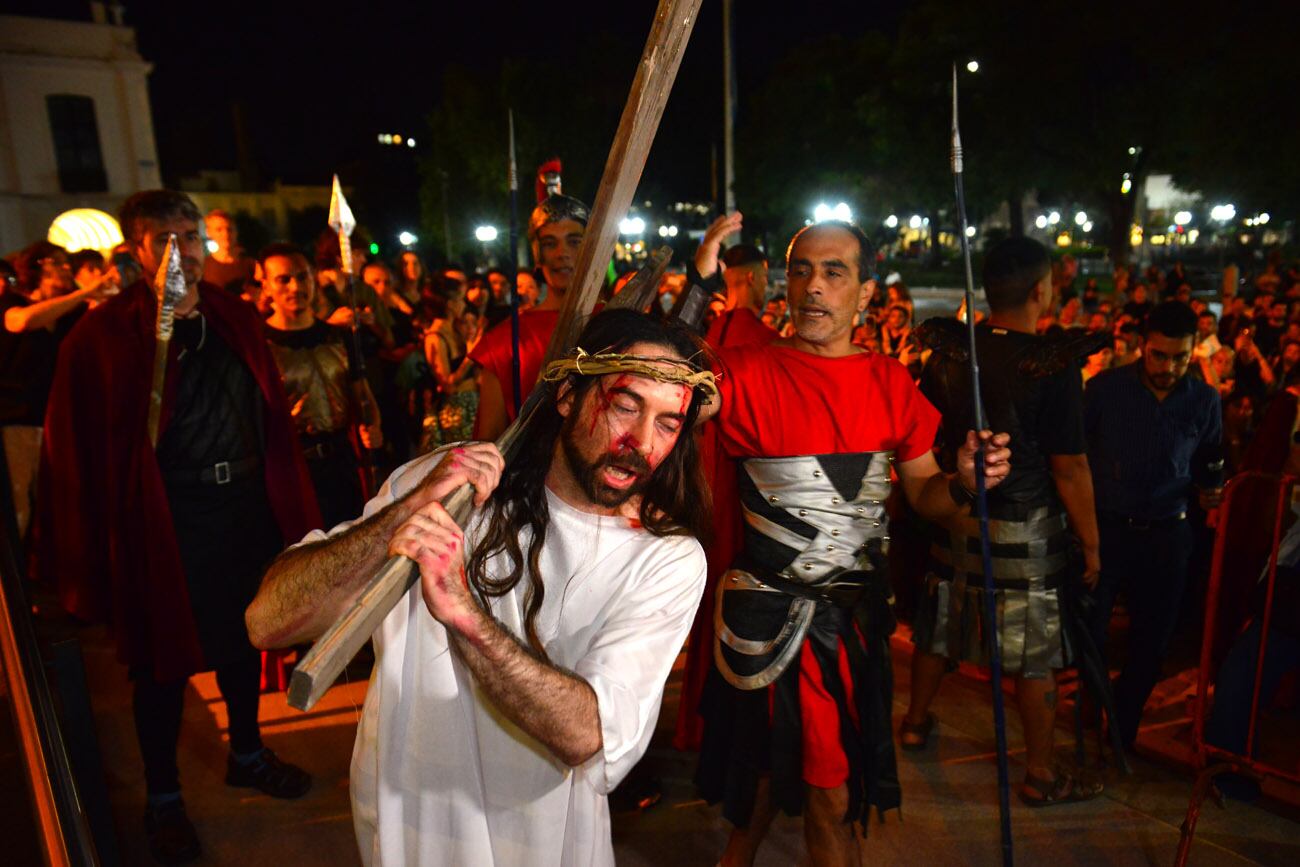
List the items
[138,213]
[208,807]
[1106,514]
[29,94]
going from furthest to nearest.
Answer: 1. [29,94]
2. [1106,514]
3. [208,807]
4. [138,213]

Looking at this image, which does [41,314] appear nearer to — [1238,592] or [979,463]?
[979,463]

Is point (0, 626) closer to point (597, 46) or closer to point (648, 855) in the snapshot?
point (648, 855)

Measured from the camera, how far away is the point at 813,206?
119ft

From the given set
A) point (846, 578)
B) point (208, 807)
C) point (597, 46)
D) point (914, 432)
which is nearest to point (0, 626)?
point (208, 807)

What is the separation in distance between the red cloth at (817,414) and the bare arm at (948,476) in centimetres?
9

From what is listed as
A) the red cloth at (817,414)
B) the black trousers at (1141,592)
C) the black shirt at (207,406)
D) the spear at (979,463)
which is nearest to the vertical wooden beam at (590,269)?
the red cloth at (817,414)

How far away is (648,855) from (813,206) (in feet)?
116

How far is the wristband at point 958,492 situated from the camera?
2705mm

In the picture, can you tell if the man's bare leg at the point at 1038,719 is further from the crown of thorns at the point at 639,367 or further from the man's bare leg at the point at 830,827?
the crown of thorns at the point at 639,367

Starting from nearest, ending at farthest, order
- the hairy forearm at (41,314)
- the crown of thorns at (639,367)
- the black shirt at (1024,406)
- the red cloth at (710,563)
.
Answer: the crown of thorns at (639,367)
the red cloth at (710,563)
the black shirt at (1024,406)
the hairy forearm at (41,314)

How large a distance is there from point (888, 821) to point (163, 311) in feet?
10.9

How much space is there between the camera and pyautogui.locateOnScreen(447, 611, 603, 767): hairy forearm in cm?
152

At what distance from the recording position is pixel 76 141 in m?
28.9

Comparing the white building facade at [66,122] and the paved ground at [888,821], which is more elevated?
the white building facade at [66,122]
